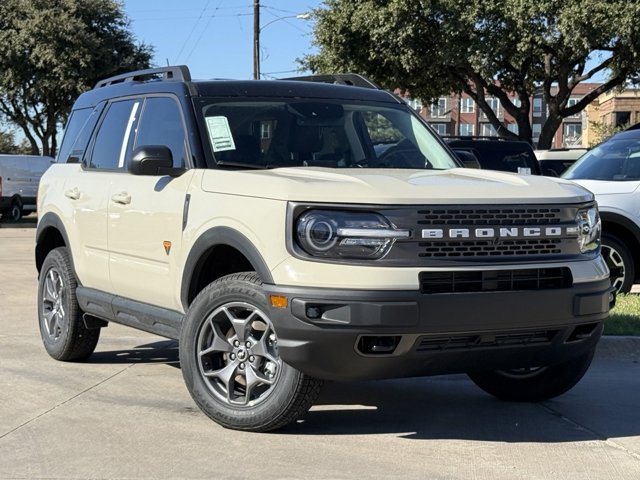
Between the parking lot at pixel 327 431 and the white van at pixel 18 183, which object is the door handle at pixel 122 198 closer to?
the parking lot at pixel 327 431

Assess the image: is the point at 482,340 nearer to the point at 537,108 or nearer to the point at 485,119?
the point at 485,119

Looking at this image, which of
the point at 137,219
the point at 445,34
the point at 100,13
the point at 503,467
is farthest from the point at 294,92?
the point at 100,13

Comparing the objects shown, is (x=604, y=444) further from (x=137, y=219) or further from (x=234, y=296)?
(x=137, y=219)

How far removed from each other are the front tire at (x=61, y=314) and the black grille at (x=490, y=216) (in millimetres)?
3319

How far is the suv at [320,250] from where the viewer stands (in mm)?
4559

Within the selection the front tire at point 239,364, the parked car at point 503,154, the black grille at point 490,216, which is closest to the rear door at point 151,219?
the front tire at point 239,364

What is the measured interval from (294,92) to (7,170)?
23.9 m

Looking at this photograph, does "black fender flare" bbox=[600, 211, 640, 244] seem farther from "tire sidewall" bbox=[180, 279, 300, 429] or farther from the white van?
the white van

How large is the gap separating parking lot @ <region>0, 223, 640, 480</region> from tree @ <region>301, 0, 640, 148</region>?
67.2 ft

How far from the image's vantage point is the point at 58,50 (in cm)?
3788

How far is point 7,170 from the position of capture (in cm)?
2823

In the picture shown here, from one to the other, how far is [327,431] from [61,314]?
9.20ft

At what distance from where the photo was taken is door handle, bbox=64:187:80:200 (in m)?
6.86

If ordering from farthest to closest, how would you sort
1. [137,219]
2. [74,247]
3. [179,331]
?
[74,247], [137,219], [179,331]
